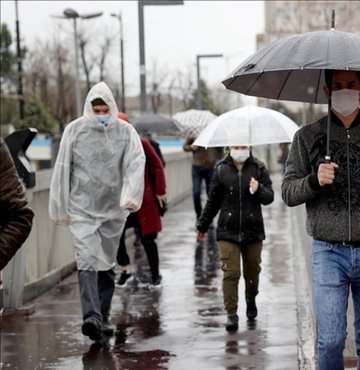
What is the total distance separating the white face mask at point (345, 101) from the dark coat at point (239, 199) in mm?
3192

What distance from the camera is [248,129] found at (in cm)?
855

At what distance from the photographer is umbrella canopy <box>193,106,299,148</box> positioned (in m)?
8.42

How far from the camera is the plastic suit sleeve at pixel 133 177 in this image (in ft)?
25.4

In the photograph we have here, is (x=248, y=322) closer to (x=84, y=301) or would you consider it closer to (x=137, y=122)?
(x=84, y=301)

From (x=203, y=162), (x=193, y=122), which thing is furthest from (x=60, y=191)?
(x=193, y=122)

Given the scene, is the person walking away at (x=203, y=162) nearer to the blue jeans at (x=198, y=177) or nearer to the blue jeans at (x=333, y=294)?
the blue jeans at (x=198, y=177)

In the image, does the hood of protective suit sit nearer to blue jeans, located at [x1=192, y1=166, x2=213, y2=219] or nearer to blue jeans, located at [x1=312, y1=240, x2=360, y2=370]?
Result: blue jeans, located at [x1=312, y1=240, x2=360, y2=370]

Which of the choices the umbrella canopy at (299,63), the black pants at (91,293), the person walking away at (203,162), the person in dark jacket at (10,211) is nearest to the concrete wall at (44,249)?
the black pants at (91,293)

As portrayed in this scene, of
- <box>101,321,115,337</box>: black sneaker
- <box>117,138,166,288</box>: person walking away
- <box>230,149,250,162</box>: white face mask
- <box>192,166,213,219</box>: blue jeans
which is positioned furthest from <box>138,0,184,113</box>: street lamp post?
<box>101,321,115,337</box>: black sneaker

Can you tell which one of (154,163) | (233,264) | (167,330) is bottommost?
(167,330)

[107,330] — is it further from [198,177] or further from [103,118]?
[198,177]

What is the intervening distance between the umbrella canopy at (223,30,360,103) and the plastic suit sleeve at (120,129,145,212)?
6.74 ft

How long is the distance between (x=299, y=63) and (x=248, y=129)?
3502 mm

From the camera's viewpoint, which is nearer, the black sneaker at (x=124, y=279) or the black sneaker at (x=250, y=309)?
the black sneaker at (x=250, y=309)
